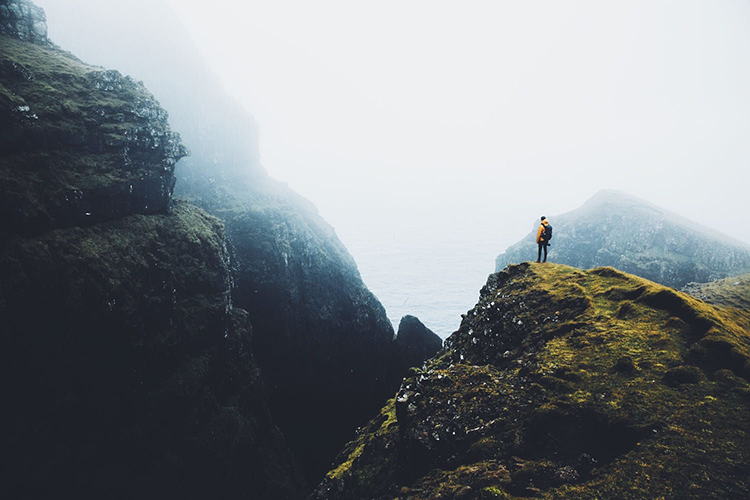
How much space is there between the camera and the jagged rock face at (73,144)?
96.3 feet

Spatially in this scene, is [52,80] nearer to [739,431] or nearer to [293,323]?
[293,323]

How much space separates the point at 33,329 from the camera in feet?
86.1

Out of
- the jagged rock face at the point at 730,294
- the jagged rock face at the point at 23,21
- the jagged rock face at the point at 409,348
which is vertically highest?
the jagged rock face at the point at 23,21

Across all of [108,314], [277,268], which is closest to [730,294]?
[277,268]

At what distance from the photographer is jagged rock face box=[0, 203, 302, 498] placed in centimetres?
2583

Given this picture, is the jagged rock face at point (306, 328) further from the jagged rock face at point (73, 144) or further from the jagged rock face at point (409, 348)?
the jagged rock face at point (73, 144)

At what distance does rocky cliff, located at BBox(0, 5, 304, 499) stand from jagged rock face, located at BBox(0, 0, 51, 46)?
0.64ft

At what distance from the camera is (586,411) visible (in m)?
12.5

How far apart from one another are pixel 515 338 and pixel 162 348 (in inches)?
1421

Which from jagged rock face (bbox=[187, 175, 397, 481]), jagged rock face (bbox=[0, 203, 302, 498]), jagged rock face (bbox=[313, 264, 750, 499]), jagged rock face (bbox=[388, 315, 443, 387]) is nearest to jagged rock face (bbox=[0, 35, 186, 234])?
jagged rock face (bbox=[0, 203, 302, 498])

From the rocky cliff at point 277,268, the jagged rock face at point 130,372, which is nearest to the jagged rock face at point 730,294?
the rocky cliff at point 277,268

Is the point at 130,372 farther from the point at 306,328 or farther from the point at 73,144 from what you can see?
the point at 306,328

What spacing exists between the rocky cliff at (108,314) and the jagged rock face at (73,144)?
0.14 meters

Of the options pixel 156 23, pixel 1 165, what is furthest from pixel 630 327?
pixel 156 23
